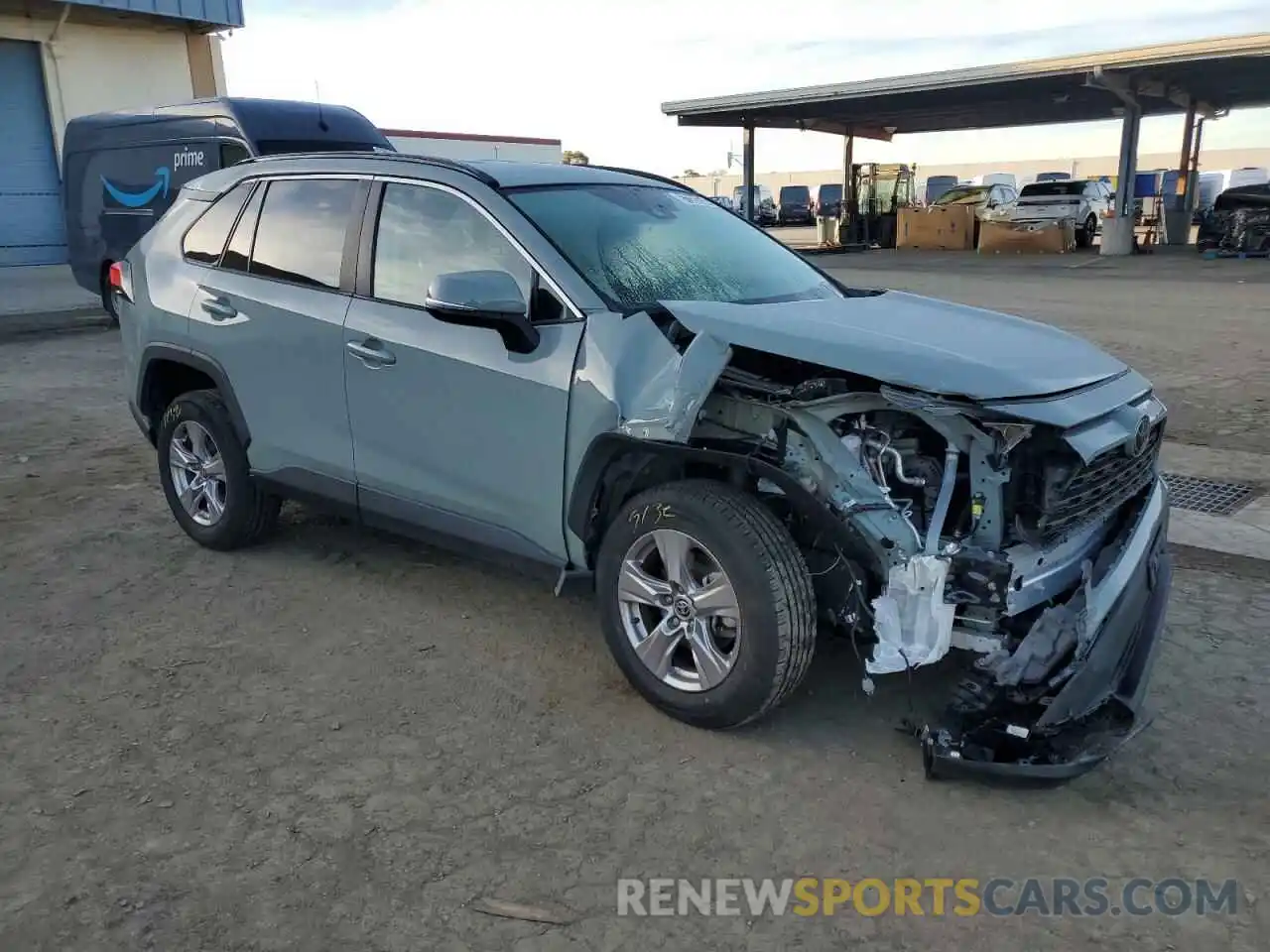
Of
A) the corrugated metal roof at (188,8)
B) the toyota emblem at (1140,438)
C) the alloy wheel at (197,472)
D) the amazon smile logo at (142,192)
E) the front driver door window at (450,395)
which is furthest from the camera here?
the corrugated metal roof at (188,8)

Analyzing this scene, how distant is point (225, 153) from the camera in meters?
11.3

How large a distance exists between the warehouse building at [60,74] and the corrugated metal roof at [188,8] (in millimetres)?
20

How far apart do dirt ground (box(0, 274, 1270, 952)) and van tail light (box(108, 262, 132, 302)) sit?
62.4 inches

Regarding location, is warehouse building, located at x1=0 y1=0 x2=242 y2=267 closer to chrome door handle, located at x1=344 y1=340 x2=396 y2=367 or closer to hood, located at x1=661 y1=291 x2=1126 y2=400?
chrome door handle, located at x1=344 y1=340 x2=396 y2=367

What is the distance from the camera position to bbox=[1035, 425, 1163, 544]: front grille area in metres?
2.96

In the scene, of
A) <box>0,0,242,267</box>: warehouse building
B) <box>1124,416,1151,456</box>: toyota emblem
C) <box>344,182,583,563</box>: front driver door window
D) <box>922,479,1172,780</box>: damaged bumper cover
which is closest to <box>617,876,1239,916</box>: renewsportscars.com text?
<box>922,479,1172,780</box>: damaged bumper cover

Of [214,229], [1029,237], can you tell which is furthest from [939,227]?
[214,229]

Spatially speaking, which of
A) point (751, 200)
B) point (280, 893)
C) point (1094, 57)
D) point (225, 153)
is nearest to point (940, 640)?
point (280, 893)

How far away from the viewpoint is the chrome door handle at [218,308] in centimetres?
463

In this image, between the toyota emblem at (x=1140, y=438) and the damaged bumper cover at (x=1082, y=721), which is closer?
the damaged bumper cover at (x=1082, y=721)

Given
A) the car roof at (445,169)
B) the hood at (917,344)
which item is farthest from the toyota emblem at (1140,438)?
the car roof at (445,169)

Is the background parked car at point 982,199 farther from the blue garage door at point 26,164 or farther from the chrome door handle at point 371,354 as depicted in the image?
the chrome door handle at point 371,354


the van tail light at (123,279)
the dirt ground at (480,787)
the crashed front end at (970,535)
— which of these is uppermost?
the van tail light at (123,279)

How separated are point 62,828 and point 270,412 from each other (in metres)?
2.09
